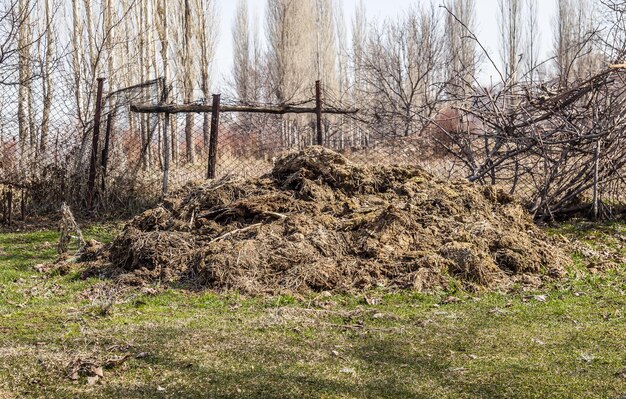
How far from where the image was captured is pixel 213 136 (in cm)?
1172

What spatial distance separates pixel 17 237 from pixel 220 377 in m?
7.21

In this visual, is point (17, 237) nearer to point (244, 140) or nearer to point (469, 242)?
point (244, 140)

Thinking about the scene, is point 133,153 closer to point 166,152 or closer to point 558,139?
point 166,152

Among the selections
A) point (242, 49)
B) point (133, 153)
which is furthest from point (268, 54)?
point (133, 153)

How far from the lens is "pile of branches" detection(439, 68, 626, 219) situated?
890 cm

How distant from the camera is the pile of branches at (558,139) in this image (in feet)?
29.2

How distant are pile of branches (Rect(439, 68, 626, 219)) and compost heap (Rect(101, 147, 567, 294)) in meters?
1.14

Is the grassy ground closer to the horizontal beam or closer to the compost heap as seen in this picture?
the compost heap

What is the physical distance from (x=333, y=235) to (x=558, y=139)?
396 centimetres

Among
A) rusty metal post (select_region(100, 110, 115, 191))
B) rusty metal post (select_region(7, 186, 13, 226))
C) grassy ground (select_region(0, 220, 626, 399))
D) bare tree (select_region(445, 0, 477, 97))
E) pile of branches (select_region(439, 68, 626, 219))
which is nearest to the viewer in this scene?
grassy ground (select_region(0, 220, 626, 399))

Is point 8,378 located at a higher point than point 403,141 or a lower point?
lower

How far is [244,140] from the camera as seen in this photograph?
13.4 metres

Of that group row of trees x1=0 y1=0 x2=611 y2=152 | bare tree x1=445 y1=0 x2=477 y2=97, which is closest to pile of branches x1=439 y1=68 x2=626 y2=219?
row of trees x1=0 y1=0 x2=611 y2=152

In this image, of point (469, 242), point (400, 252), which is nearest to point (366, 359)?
point (400, 252)
